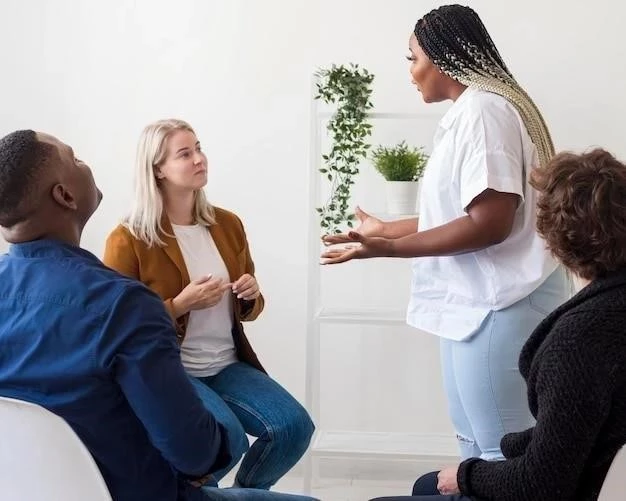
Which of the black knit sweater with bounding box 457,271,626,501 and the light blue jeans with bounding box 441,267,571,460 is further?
the light blue jeans with bounding box 441,267,571,460

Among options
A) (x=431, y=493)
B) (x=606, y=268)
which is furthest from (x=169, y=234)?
(x=606, y=268)

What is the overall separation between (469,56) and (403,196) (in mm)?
853

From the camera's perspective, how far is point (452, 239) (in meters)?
1.84

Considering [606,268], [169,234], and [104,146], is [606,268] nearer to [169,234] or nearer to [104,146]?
[169,234]

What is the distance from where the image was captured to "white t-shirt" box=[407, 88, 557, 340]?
6.08 ft

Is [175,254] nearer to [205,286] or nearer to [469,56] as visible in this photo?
[205,286]

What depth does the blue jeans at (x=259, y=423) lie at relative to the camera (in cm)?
221

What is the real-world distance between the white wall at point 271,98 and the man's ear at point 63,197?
5.87ft

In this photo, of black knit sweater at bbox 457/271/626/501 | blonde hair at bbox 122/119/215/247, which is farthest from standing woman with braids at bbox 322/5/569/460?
blonde hair at bbox 122/119/215/247

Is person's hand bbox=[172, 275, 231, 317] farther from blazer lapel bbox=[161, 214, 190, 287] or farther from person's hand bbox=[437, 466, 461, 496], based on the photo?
person's hand bbox=[437, 466, 461, 496]

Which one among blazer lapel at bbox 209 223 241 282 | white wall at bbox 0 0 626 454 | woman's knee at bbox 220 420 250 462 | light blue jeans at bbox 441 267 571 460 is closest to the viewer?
light blue jeans at bbox 441 267 571 460

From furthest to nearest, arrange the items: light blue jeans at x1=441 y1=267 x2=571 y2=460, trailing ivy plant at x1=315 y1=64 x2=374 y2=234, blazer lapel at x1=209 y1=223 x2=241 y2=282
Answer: trailing ivy plant at x1=315 y1=64 x2=374 y2=234 → blazer lapel at x1=209 y1=223 x2=241 y2=282 → light blue jeans at x1=441 y1=267 x2=571 y2=460

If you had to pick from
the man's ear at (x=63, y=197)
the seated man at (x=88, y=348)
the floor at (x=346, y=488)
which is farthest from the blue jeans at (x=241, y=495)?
the floor at (x=346, y=488)

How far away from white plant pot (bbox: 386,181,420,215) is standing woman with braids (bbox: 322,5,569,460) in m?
0.71
